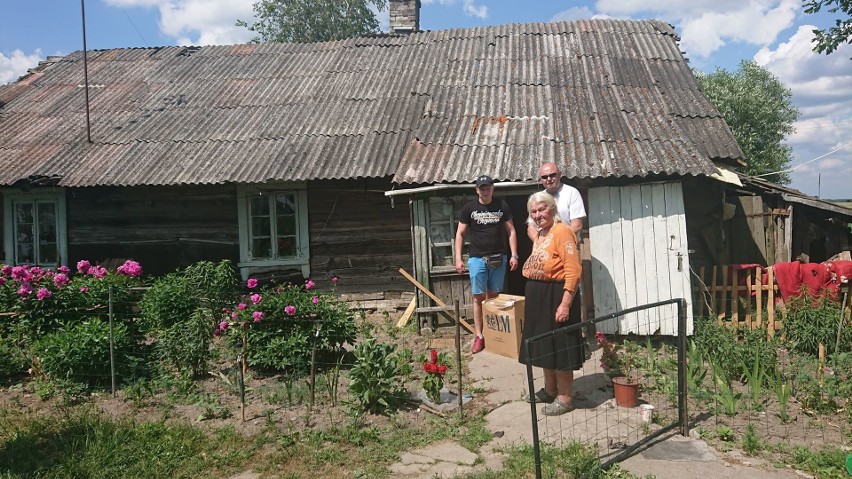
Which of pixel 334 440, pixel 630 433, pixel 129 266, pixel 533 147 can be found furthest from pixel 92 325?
pixel 533 147

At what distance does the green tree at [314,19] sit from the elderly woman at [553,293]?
2217cm

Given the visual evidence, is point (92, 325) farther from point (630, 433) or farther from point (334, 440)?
point (630, 433)

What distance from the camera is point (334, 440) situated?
4.70 meters

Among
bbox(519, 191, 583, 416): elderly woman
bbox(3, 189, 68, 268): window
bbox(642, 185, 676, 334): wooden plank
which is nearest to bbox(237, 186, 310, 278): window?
bbox(3, 189, 68, 268): window

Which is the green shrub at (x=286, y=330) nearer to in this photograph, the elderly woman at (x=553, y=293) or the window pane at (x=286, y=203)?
the elderly woman at (x=553, y=293)

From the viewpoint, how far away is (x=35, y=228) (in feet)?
34.4

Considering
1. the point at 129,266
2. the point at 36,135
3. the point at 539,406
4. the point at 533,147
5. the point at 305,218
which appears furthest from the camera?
the point at 36,135

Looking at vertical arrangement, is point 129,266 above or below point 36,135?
below

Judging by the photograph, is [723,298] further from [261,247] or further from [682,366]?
[261,247]

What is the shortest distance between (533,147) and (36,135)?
354 inches

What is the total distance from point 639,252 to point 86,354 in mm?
6278

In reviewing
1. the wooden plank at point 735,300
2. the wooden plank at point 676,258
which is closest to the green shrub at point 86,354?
the wooden plank at point 676,258

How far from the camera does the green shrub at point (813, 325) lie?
684 centimetres

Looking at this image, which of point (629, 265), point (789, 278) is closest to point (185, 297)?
point (629, 265)
